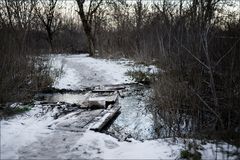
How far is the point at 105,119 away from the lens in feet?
17.2

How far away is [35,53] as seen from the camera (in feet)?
26.7

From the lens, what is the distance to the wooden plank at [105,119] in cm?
470

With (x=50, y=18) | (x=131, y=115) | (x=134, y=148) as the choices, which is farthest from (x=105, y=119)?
(x=50, y=18)

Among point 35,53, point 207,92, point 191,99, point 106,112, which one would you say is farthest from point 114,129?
point 35,53

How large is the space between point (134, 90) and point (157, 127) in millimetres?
3719

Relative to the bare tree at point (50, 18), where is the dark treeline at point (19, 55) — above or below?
below

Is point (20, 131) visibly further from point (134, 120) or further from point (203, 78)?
point (203, 78)

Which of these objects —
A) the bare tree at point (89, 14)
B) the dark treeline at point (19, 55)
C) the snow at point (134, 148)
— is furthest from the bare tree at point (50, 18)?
the snow at point (134, 148)

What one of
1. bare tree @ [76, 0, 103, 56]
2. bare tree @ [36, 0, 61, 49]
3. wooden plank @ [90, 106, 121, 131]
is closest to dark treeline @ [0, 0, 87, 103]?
wooden plank @ [90, 106, 121, 131]

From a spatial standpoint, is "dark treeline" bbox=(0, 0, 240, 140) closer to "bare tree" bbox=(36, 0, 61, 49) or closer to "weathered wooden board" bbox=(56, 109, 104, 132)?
"weathered wooden board" bbox=(56, 109, 104, 132)

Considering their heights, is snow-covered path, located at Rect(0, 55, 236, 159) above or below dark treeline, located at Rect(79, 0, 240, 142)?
below

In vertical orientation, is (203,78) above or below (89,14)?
below

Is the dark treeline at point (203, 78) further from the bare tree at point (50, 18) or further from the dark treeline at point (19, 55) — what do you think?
the bare tree at point (50, 18)

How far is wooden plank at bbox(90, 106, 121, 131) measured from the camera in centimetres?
470
